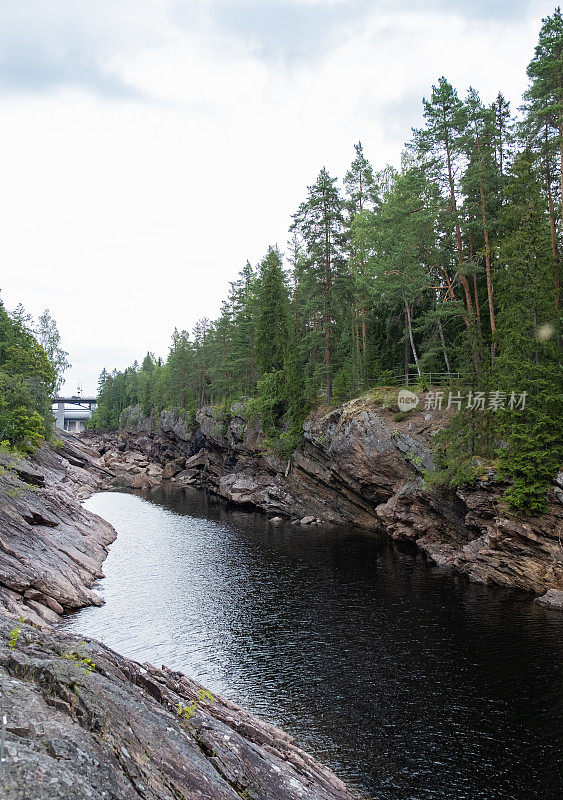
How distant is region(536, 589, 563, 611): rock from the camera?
77.6ft

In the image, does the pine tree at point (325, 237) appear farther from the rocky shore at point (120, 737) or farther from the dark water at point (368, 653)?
the rocky shore at point (120, 737)

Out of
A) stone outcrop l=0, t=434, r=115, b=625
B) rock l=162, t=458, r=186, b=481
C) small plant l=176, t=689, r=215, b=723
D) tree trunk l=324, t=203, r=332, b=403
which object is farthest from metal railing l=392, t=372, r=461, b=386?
rock l=162, t=458, r=186, b=481

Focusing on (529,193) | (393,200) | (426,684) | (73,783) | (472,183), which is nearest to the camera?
(73,783)

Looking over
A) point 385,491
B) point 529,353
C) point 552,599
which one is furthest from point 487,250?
point 552,599

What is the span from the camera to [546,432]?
27125 mm

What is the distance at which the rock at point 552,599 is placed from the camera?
2364cm

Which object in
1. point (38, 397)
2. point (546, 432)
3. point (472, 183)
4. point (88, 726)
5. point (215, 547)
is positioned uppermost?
point (472, 183)

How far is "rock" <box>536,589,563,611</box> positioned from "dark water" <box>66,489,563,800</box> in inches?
22.5

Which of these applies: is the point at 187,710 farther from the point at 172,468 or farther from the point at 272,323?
the point at 172,468

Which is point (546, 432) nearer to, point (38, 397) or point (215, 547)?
point (215, 547)

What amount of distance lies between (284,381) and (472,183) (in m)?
30.6

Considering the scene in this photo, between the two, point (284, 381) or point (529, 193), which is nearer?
point (529, 193)

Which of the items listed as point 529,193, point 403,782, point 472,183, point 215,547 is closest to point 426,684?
point 403,782

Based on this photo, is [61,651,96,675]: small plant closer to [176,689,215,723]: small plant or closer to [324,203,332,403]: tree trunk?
[176,689,215,723]: small plant
